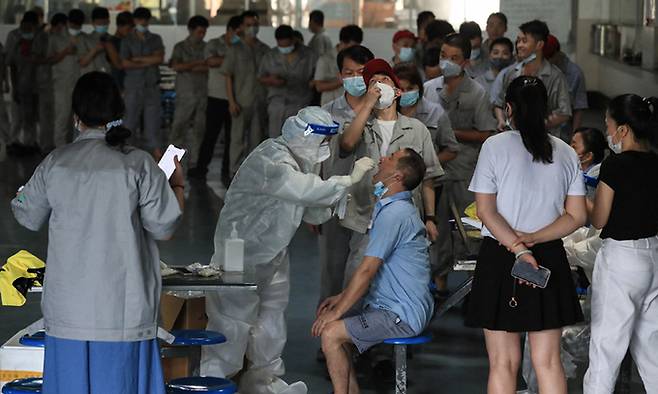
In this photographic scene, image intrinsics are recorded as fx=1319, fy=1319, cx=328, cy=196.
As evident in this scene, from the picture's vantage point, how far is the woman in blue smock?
436cm

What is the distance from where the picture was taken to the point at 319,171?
5.94 metres

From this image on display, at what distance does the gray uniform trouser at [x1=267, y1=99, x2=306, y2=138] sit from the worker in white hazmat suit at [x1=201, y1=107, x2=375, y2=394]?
22.0ft

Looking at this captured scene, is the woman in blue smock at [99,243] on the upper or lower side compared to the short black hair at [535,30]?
lower

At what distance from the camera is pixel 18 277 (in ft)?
16.2

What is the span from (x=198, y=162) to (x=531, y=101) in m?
8.60

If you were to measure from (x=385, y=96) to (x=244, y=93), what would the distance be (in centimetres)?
692

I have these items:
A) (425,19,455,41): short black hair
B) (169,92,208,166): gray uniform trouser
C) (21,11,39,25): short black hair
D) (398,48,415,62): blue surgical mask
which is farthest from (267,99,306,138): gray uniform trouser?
(398,48,415,62): blue surgical mask

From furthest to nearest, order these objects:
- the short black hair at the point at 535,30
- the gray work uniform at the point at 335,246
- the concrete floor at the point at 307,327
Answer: the short black hair at the point at 535,30
the gray work uniform at the point at 335,246
the concrete floor at the point at 307,327

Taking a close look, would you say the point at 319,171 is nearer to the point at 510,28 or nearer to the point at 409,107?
the point at 409,107

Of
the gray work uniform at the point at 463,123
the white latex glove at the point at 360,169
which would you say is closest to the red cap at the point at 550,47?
the gray work uniform at the point at 463,123

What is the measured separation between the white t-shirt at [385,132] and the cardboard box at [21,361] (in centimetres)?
185

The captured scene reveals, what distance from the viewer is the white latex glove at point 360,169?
224 inches

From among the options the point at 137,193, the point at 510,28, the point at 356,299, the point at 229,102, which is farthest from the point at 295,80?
the point at 137,193

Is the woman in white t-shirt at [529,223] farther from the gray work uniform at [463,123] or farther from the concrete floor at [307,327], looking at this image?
the gray work uniform at [463,123]
